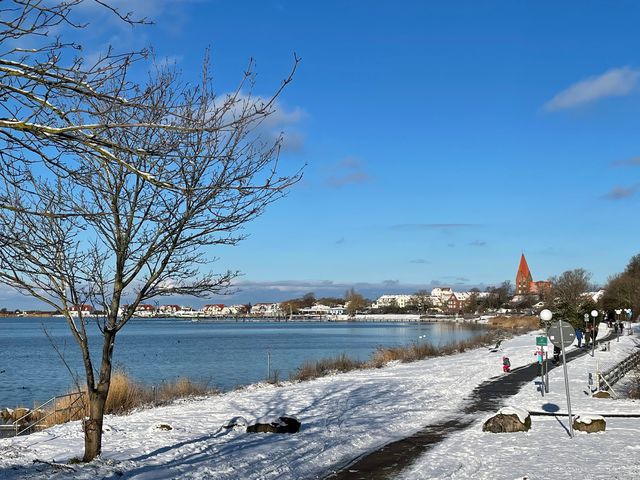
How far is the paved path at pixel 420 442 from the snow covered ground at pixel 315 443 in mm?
304

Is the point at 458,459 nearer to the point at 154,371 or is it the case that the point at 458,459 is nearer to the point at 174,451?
the point at 174,451

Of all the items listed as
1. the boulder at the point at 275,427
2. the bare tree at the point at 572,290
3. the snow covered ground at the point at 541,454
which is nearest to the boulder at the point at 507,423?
the snow covered ground at the point at 541,454

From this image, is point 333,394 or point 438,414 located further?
point 333,394

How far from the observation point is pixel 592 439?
14.9 m

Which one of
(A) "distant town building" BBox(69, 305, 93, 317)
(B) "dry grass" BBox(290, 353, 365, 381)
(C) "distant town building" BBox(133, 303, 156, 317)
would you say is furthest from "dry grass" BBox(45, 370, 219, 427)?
(B) "dry grass" BBox(290, 353, 365, 381)

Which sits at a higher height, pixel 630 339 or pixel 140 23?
pixel 140 23

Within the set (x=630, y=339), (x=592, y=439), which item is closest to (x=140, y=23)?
(x=592, y=439)

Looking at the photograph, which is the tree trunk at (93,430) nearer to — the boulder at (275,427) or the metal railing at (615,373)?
the boulder at (275,427)

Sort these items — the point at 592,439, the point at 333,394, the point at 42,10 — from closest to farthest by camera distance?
the point at 42,10 < the point at 592,439 < the point at 333,394

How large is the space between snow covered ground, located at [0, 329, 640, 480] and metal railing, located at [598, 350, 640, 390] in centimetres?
239

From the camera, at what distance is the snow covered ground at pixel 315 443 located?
11.6 meters

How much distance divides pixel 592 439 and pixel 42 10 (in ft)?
45.5

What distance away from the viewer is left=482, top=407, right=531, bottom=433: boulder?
51.8 ft

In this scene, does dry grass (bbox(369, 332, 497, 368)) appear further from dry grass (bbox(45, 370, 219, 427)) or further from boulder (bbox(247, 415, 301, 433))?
boulder (bbox(247, 415, 301, 433))
